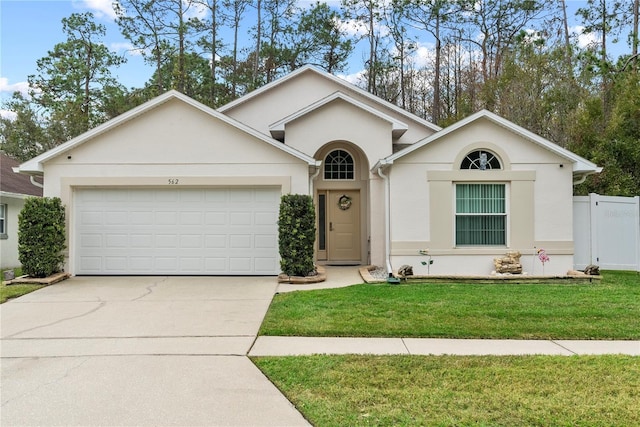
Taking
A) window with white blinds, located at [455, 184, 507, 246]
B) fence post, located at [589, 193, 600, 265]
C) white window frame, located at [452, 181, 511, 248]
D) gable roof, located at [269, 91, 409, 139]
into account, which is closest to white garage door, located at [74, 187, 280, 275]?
gable roof, located at [269, 91, 409, 139]

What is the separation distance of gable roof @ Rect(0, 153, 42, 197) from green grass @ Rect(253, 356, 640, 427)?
1393 cm

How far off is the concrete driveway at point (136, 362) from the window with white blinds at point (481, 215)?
5.42 m

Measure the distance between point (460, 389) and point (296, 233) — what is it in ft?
21.8

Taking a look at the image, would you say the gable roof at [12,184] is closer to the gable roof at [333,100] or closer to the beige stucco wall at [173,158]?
the beige stucco wall at [173,158]

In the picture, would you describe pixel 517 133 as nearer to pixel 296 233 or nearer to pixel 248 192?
pixel 296 233

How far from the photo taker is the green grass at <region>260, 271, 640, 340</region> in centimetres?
633

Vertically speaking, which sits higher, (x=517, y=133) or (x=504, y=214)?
(x=517, y=133)

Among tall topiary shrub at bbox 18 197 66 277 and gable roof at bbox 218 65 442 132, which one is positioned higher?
gable roof at bbox 218 65 442 132

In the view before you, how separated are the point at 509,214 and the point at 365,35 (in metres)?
20.4

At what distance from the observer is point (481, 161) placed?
11438 mm

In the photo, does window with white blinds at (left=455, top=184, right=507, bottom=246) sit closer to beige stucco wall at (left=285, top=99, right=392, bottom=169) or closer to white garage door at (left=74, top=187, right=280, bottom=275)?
beige stucco wall at (left=285, top=99, right=392, bottom=169)

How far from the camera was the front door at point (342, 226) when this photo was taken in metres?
14.1

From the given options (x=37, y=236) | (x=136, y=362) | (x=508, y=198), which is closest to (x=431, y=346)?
(x=136, y=362)

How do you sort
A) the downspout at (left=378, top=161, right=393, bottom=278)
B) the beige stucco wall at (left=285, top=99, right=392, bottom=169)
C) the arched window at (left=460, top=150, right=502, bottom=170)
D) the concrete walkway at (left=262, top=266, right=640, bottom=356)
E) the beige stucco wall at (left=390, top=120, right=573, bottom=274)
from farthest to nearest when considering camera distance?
the beige stucco wall at (left=285, top=99, right=392, bottom=169), the downspout at (left=378, top=161, right=393, bottom=278), the arched window at (left=460, top=150, right=502, bottom=170), the beige stucco wall at (left=390, top=120, right=573, bottom=274), the concrete walkway at (left=262, top=266, right=640, bottom=356)
